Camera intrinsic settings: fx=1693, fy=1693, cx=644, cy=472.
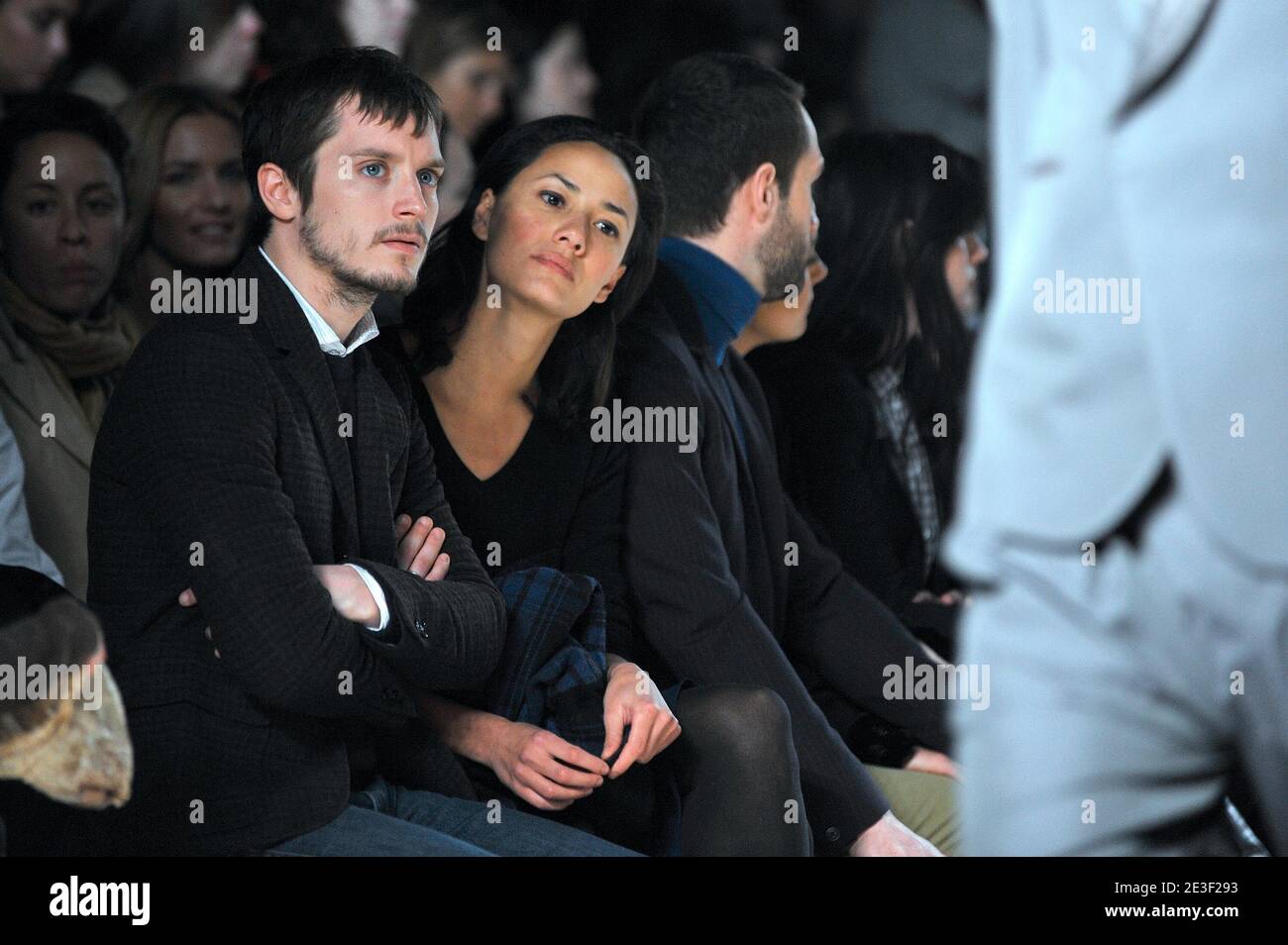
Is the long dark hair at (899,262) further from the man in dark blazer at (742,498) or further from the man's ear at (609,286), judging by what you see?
the man's ear at (609,286)

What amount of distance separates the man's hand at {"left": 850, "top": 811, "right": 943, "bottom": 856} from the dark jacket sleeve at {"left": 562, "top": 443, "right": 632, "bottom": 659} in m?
0.44

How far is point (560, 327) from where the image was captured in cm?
254

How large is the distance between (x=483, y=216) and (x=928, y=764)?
43.8 inches

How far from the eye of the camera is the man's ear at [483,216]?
2510mm

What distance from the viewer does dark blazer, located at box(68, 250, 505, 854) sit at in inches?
75.8

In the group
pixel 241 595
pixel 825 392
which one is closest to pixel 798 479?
pixel 825 392

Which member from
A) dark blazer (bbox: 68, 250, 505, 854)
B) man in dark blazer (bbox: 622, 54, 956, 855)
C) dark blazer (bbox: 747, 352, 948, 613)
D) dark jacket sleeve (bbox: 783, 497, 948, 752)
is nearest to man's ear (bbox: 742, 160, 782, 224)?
Result: man in dark blazer (bbox: 622, 54, 956, 855)

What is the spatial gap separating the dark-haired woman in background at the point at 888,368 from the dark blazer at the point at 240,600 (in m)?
0.92

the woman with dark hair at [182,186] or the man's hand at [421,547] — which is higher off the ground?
the woman with dark hair at [182,186]

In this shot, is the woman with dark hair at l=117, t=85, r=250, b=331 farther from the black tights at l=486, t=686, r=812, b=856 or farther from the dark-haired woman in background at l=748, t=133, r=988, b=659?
the black tights at l=486, t=686, r=812, b=856

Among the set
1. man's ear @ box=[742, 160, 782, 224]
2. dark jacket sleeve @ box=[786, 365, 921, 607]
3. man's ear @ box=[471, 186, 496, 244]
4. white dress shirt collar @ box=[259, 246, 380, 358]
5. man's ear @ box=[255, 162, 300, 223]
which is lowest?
dark jacket sleeve @ box=[786, 365, 921, 607]

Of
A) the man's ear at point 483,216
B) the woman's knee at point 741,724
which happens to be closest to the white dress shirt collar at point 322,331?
the man's ear at point 483,216

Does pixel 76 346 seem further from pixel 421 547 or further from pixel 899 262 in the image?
pixel 899 262

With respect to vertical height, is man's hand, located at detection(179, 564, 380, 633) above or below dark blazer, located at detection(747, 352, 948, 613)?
below
